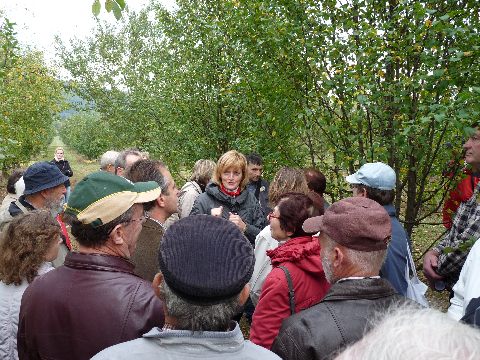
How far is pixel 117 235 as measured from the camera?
6.79 ft

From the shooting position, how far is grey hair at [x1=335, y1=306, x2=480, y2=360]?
2.56 feet

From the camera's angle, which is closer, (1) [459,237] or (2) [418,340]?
(2) [418,340]

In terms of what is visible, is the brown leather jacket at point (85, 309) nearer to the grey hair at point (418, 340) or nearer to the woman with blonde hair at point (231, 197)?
the grey hair at point (418, 340)

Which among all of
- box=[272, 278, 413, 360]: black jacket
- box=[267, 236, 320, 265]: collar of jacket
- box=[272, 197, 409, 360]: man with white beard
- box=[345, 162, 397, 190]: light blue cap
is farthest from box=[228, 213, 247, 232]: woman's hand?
box=[272, 278, 413, 360]: black jacket

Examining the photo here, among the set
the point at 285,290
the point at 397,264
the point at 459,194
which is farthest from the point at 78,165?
the point at 285,290

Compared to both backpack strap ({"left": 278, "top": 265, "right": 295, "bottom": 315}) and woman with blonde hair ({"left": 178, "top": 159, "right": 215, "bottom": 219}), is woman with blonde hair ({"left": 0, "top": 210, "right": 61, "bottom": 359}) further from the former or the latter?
woman with blonde hair ({"left": 178, "top": 159, "right": 215, "bottom": 219})

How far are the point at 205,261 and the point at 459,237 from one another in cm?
267

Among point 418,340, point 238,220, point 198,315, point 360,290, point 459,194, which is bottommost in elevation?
point 238,220

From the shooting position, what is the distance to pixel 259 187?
623cm

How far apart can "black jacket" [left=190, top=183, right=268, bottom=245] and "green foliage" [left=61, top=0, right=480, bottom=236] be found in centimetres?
116

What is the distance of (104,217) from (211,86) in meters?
6.35

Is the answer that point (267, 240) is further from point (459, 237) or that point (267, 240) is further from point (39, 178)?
point (39, 178)

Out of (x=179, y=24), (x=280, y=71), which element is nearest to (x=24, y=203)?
(x=280, y=71)

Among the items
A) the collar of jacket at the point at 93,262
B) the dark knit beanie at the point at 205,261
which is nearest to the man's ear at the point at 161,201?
the collar of jacket at the point at 93,262
